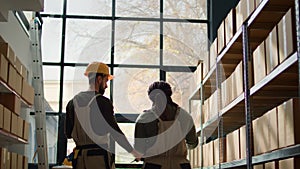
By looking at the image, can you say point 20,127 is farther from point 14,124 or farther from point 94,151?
point 94,151

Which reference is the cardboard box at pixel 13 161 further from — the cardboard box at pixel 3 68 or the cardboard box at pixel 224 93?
the cardboard box at pixel 224 93

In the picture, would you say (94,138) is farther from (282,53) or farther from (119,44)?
(119,44)

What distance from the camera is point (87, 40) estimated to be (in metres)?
6.86

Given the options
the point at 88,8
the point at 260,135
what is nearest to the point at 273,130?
the point at 260,135

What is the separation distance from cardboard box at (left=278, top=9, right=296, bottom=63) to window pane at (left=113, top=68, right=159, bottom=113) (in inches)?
138

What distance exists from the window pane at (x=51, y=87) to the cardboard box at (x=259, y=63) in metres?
4.05

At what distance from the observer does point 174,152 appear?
11.3 feet

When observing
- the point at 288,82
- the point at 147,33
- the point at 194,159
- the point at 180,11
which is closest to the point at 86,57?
the point at 147,33

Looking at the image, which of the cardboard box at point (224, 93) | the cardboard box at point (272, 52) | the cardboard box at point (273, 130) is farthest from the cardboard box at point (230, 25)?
the cardboard box at point (273, 130)

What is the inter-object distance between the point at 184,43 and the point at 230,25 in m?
3.15

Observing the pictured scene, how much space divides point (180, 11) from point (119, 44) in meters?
1.07

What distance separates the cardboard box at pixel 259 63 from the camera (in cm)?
291

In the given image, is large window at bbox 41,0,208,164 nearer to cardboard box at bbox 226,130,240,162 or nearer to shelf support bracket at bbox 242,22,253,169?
cardboard box at bbox 226,130,240,162

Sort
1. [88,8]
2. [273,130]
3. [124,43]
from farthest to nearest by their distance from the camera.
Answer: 1. [88,8]
2. [124,43]
3. [273,130]
